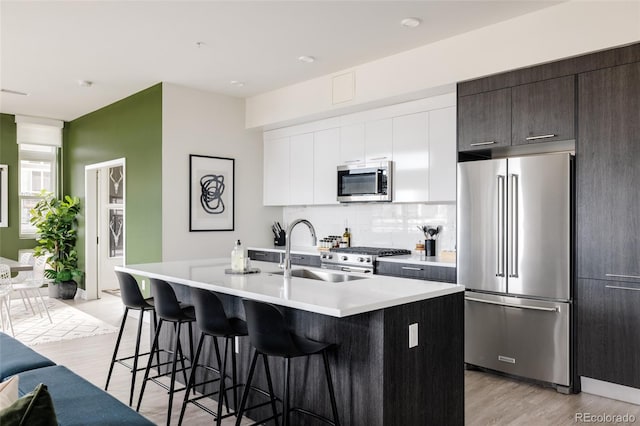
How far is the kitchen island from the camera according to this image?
7.50 feet

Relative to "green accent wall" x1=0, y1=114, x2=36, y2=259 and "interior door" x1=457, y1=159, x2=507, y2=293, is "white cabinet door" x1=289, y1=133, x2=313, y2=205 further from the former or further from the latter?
"green accent wall" x1=0, y1=114, x2=36, y2=259

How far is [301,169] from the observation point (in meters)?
5.98

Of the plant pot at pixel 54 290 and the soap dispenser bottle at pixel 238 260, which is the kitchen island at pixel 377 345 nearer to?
the soap dispenser bottle at pixel 238 260

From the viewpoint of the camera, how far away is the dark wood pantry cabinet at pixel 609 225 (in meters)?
3.23

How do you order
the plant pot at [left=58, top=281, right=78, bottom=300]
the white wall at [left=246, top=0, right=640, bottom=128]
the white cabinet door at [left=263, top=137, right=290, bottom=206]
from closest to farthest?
the white wall at [left=246, top=0, right=640, bottom=128] < the white cabinet door at [left=263, top=137, right=290, bottom=206] < the plant pot at [left=58, top=281, right=78, bottom=300]

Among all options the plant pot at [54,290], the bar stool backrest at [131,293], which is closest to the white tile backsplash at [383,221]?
the bar stool backrest at [131,293]

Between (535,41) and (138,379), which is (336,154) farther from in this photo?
(138,379)

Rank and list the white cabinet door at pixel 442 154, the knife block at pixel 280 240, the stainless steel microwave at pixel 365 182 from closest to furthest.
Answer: the white cabinet door at pixel 442 154, the stainless steel microwave at pixel 365 182, the knife block at pixel 280 240

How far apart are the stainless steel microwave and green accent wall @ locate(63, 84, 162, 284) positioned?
214 cm

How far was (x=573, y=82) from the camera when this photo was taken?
3.50 metres

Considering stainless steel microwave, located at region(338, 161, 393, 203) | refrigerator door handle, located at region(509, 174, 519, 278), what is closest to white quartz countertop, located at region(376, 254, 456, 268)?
refrigerator door handle, located at region(509, 174, 519, 278)

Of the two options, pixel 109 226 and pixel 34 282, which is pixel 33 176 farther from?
pixel 34 282

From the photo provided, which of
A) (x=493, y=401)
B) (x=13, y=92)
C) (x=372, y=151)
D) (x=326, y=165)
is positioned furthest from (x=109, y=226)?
(x=493, y=401)

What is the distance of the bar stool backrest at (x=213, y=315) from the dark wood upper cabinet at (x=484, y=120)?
2.57 m
